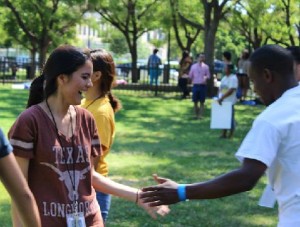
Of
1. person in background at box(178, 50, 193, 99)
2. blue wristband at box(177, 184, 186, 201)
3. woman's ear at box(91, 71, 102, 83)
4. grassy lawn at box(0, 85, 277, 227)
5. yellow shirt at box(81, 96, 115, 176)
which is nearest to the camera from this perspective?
blue wristband at box(177, 184, 186, 201)

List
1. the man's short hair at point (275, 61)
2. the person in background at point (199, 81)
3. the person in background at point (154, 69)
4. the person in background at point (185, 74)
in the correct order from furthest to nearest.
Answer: the person in background at point (154, 69) → the person in background at point (185, 74) → the person in background at point (199, 81) → the man's short hair at point (275, 61)

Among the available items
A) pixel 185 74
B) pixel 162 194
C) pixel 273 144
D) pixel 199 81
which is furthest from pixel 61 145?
pixel 185 74

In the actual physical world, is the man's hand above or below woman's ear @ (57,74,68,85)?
below

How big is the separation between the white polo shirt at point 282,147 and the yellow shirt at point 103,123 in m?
1.26

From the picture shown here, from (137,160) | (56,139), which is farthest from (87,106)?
(137,160)

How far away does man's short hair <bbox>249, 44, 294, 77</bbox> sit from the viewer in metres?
2.63

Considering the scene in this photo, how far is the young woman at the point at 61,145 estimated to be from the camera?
2.84 metres

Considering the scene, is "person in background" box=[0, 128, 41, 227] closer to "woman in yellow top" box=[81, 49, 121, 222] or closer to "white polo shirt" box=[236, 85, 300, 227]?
"white polo shirt" box=[236, 85, 300, 227]

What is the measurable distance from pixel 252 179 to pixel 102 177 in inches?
46.6

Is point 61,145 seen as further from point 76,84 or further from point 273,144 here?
point 273,144

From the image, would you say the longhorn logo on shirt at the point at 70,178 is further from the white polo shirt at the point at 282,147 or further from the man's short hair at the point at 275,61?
the man's short hair at the point at 275,61

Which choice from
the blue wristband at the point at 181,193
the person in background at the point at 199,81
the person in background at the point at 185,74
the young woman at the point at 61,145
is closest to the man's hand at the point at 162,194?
the blue wristband at the point at 181,193

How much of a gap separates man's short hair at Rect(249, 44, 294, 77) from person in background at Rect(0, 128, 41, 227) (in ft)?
3.98

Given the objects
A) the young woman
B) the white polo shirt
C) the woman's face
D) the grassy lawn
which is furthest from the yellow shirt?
the grassy lawn
